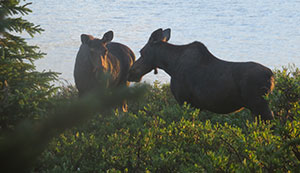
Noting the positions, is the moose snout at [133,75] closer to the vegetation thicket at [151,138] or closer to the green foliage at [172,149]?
the vegetation thicket at [151,138]

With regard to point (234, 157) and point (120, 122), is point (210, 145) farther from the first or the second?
point (120, 122)

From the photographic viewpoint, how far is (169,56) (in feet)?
26.6

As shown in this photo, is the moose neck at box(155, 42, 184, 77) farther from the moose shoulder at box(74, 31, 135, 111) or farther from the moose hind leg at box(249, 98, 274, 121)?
the moose hind leg at box(249, 98, 274, 121)

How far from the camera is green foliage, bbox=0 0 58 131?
18.9 ft

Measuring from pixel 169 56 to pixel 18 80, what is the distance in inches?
133

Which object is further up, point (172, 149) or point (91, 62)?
point (91, 62)

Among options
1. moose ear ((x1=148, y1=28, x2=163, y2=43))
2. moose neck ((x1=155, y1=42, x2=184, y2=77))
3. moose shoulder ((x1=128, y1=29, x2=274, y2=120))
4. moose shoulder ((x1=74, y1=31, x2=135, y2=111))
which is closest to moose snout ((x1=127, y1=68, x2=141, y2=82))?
moose shoulder ((x1=128, y1=29, x2=274, y2=120))

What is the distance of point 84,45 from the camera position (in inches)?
329

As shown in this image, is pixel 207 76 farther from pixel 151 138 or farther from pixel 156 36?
pixel 151 138

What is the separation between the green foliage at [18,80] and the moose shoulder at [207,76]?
2516mm

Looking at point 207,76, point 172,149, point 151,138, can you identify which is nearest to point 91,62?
point 207,76

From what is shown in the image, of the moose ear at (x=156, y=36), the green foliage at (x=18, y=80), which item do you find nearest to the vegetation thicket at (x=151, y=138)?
the green foliage at (x=18, y=80)

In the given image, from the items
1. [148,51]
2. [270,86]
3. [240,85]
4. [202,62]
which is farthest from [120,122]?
[270,86]

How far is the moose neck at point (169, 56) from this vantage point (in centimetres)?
805
